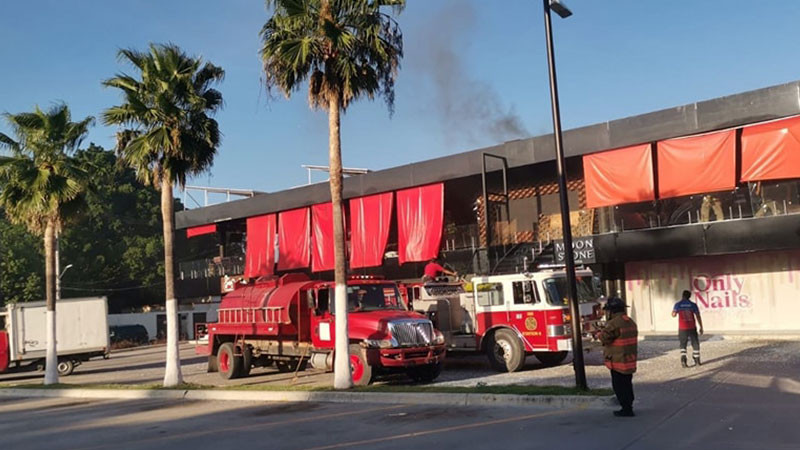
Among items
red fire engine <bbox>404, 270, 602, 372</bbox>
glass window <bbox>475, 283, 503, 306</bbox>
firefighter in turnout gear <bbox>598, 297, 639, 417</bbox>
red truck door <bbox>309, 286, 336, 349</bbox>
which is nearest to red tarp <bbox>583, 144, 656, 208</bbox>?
red fire engine <bbox>404, 270, 602, 372</bbox>

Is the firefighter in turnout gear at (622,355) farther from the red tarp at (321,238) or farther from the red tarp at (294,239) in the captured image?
the red tarp at (294,239)

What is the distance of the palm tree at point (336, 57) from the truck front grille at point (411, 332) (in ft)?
4.29

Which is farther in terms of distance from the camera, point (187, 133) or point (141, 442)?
point (187, 133)

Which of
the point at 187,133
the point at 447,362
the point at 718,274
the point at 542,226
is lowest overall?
the point at 447,362

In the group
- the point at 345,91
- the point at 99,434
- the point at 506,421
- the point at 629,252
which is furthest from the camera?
the point at 629,252

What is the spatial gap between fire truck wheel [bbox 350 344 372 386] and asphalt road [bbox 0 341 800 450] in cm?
207

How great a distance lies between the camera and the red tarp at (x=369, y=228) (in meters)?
34.3

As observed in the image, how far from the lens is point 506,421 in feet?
36.2

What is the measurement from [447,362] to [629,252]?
8.69m

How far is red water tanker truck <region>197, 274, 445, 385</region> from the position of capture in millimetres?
16266

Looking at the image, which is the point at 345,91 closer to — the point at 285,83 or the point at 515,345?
the point at 285,83

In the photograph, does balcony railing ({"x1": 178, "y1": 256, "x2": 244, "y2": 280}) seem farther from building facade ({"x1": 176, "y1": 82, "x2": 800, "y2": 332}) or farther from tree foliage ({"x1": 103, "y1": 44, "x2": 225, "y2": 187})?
tree foliage ({"x1": 103, "y1": 44, "x2": 225, "y2": 187})

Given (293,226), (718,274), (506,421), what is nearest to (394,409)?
(506,421)

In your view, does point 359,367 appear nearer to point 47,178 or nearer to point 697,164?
point 47,178
